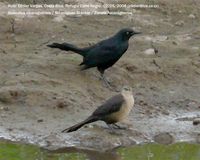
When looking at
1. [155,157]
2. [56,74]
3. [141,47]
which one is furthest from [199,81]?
[155,157]

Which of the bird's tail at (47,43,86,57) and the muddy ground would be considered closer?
the muddy ground

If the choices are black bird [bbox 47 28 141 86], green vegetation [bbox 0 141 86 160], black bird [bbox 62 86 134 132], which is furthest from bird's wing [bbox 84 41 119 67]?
green vegetation [bbox 0 141 86 160]

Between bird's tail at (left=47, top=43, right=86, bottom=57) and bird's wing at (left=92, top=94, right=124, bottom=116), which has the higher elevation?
bird's tail at (left=47, top=43, right=86, bottom=57)

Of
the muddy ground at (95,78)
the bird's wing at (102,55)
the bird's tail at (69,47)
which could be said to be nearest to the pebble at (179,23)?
the muddy ground at (95,78)

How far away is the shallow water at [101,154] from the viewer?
1001 centimetres

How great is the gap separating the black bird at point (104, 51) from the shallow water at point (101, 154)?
2.39 metres

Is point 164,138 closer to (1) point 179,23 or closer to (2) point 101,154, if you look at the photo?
(2) point 101,154

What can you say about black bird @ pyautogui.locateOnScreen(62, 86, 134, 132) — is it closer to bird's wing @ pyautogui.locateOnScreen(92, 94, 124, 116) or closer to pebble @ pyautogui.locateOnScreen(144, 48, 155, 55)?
bird's wing @ pyautogui.locateOnScreen(92, 94, 124, 116)

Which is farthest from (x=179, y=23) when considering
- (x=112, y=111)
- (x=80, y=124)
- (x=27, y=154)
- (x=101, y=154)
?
(x=27, y=154)

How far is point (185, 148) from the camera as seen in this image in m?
10.6

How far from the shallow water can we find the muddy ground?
0.18 metres

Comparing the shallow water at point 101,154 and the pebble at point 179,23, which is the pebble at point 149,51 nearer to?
the pebble at point 179,23

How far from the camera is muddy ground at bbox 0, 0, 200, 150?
35.8 feet

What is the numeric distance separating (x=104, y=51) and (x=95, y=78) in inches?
17.8
